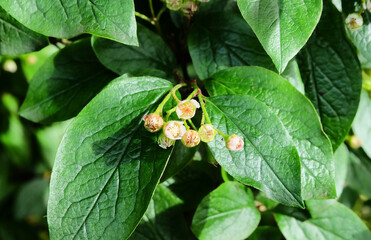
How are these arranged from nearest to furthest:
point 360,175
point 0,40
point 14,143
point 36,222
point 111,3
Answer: point 111,3 → point 0,40 → point 360,175 → point 14,143 → point 36,222

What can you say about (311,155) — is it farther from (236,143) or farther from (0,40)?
(0,40)

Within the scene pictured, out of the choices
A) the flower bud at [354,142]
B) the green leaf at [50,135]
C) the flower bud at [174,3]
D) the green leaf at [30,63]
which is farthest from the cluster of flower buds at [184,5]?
the green leaf at [50,135]

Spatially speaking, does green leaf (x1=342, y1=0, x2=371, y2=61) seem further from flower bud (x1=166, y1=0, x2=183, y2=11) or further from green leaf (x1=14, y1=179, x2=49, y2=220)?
green leaf (x1=14, y1=179, x2=49, y2=220)

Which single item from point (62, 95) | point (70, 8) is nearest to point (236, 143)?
point (70, 8)

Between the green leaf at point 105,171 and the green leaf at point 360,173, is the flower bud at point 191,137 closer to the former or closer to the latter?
the green leaf at point 105,171

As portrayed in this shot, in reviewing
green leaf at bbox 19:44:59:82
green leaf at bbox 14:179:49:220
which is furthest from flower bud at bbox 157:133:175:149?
green leaf at bbox 14:179:49:220

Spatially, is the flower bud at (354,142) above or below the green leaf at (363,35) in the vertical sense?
below
